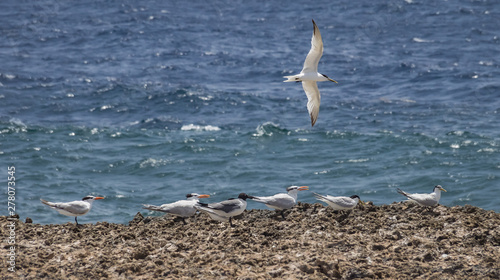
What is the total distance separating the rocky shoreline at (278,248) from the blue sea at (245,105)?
839 centimetres

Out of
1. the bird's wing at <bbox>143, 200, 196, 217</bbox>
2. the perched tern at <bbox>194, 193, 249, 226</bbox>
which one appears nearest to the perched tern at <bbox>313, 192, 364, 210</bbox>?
the perched tern at <bbox>194, 193, 249, 226</bbox>

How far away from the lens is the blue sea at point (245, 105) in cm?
2400

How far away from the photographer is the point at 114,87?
3778 centimetres

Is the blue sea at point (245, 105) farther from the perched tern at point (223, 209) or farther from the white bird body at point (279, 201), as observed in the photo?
the white bird body at point (279, 201)

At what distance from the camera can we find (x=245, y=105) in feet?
112

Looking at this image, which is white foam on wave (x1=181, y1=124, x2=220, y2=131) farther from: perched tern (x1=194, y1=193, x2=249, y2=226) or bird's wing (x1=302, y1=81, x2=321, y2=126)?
perched tern (x1=194, y1=193, x2=249, y2=226)

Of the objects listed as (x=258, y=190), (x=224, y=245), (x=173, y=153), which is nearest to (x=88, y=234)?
(x=224, y=245)

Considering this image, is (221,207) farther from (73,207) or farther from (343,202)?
(73,207)

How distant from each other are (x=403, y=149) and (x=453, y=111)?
6120 mm

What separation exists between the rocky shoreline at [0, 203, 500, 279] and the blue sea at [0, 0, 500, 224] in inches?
330

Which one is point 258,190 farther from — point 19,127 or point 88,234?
point 19,127

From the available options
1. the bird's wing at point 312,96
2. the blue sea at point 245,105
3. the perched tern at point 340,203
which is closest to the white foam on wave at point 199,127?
the blue sea at point 245,105

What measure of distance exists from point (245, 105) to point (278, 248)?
23164mm

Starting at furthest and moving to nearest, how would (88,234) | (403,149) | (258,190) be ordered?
(403,149) → (258,190) → (88,234)
